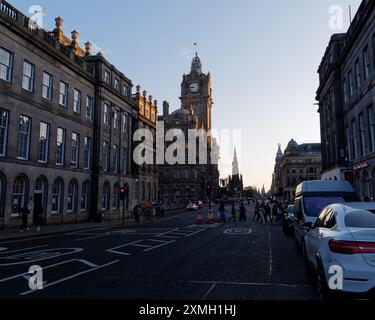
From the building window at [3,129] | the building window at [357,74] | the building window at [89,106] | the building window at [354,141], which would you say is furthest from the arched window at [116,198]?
the building window at [357,74]

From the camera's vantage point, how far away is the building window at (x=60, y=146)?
2802 cm

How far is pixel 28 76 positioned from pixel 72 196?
1130cm

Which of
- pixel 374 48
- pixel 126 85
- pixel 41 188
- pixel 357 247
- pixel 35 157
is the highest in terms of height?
pixel 126 85

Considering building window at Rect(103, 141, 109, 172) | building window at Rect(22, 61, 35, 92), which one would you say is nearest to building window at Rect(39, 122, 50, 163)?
building window at Rect(22, 61, 35, 92)

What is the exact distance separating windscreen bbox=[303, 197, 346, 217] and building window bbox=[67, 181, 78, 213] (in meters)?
23.4

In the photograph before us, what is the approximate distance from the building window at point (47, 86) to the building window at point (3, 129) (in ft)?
15.0

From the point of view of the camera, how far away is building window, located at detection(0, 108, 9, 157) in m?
22.0

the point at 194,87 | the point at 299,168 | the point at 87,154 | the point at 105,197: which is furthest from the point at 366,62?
the point at 194,87

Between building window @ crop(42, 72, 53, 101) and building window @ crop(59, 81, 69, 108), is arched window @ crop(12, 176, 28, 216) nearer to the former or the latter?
building window @ crop(42, 72, 53, 101)

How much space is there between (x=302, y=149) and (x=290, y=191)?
73.3ft

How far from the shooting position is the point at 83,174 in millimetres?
31594

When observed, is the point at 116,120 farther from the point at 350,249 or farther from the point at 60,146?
the point at 350,249
